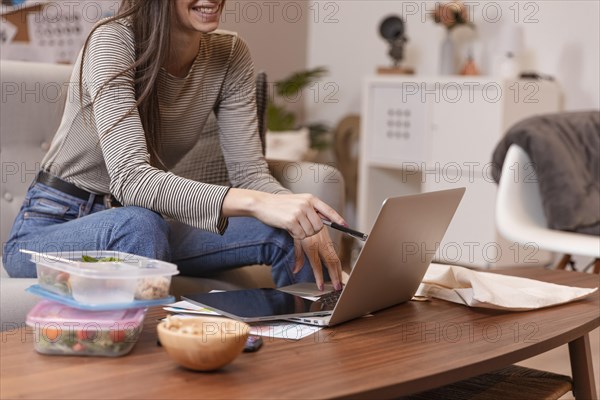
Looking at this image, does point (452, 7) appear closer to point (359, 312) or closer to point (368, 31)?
point (368, 31)

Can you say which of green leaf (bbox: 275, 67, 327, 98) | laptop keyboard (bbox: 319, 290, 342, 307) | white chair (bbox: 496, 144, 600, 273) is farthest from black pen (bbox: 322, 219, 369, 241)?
green leaf (bbox: 275, 67, 327, 98)

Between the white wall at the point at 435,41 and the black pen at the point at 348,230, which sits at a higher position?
the white wall at the point at 435,41

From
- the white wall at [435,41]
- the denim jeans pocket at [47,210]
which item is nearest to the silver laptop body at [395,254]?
the denim jeans pocket at [47,210]

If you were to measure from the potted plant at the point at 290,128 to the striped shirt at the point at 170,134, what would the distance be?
1.91m

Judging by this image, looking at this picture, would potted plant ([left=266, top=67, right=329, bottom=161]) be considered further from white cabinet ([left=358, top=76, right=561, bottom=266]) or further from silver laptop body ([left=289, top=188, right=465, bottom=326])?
silver laptop body ([left=289, top=188, right=465, bottom=326])

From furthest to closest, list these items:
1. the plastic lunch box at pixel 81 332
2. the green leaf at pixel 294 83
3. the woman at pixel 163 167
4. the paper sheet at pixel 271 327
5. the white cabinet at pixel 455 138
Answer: the green leaf at pixel 294 83 < the white cabinet at pixel 455 138 < the woman at pixel 163 167 < the paper sheet at pixel 271 327 < the plastic lunch box at pixel 81 332

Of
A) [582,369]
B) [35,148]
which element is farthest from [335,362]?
[35,148]

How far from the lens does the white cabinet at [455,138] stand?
383 cm

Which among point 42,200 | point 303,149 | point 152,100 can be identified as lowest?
point 303,149

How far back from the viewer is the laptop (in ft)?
4.10

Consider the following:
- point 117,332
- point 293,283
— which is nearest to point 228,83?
point 293,283

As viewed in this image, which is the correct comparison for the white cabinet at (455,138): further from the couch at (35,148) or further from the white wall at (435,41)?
the couch at (35,148)

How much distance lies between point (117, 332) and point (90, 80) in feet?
2.30

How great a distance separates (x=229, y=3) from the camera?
14.3ft
